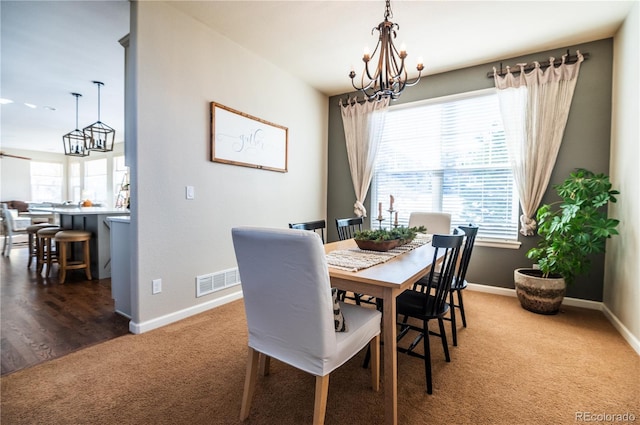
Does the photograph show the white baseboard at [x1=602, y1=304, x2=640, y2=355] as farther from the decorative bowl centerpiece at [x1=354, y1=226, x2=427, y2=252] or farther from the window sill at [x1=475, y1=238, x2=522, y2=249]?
the decorative bowl centerpiece at [x1=354, y1=226, x2=427, y2=252]

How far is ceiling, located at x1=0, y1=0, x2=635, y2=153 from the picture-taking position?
239 cm

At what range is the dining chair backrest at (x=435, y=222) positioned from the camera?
304cm

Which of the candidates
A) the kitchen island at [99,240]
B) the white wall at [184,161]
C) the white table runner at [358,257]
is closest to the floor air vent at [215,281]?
the white wall at [184,161]

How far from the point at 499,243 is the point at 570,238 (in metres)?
0.75

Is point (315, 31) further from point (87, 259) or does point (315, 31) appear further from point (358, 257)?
point (87, 259)

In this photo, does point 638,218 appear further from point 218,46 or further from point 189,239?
point 218,46

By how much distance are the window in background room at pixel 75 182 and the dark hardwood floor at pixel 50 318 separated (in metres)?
7.40

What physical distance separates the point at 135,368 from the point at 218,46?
2821 mm

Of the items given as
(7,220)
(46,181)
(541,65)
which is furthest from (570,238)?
(46,181)

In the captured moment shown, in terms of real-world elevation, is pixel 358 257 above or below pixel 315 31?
below

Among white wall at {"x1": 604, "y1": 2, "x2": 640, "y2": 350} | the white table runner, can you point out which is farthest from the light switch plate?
white wall at {"x1": 604, "y1": 2, "x2": 640, "y2": 350}

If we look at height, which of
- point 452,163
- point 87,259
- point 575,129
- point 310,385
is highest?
point 575,129

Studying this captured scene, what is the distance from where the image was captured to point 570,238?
258cm

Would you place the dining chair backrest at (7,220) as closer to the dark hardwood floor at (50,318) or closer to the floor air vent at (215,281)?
the dark hardwood floor at (50,318)
